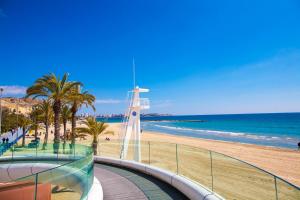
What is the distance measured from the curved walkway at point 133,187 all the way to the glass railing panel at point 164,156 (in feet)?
3.70

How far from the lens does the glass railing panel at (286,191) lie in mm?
4453

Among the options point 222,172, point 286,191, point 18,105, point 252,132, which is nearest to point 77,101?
point 222,172

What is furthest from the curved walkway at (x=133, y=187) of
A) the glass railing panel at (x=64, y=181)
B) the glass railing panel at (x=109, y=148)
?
the glass railing panel at (x=109, y=148)

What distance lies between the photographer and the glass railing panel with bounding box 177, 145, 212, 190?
9591 mm

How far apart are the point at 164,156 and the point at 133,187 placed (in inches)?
132

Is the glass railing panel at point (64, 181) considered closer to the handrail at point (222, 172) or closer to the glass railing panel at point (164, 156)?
the handrail at point (222, 172)

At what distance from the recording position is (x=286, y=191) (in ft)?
16.1

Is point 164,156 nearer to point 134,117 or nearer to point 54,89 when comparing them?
point 134,117

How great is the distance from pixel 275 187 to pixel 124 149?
1232 cm

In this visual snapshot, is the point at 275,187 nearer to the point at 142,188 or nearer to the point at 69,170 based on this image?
the point at 69,170

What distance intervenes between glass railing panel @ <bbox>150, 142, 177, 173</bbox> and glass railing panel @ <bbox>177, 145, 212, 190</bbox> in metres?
0.34

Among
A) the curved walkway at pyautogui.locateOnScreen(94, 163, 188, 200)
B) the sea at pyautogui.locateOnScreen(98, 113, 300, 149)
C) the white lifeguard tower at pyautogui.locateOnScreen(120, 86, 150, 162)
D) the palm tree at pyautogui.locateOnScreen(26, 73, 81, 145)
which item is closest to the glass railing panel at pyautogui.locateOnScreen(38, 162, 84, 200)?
the curved walkway at pyautogui.locateOnScreen(94, 163, 188, 200)

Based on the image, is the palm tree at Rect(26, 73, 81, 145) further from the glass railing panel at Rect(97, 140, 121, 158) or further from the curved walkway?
the curved walkway

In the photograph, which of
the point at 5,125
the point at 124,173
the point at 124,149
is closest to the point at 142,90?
the point at 124,149
